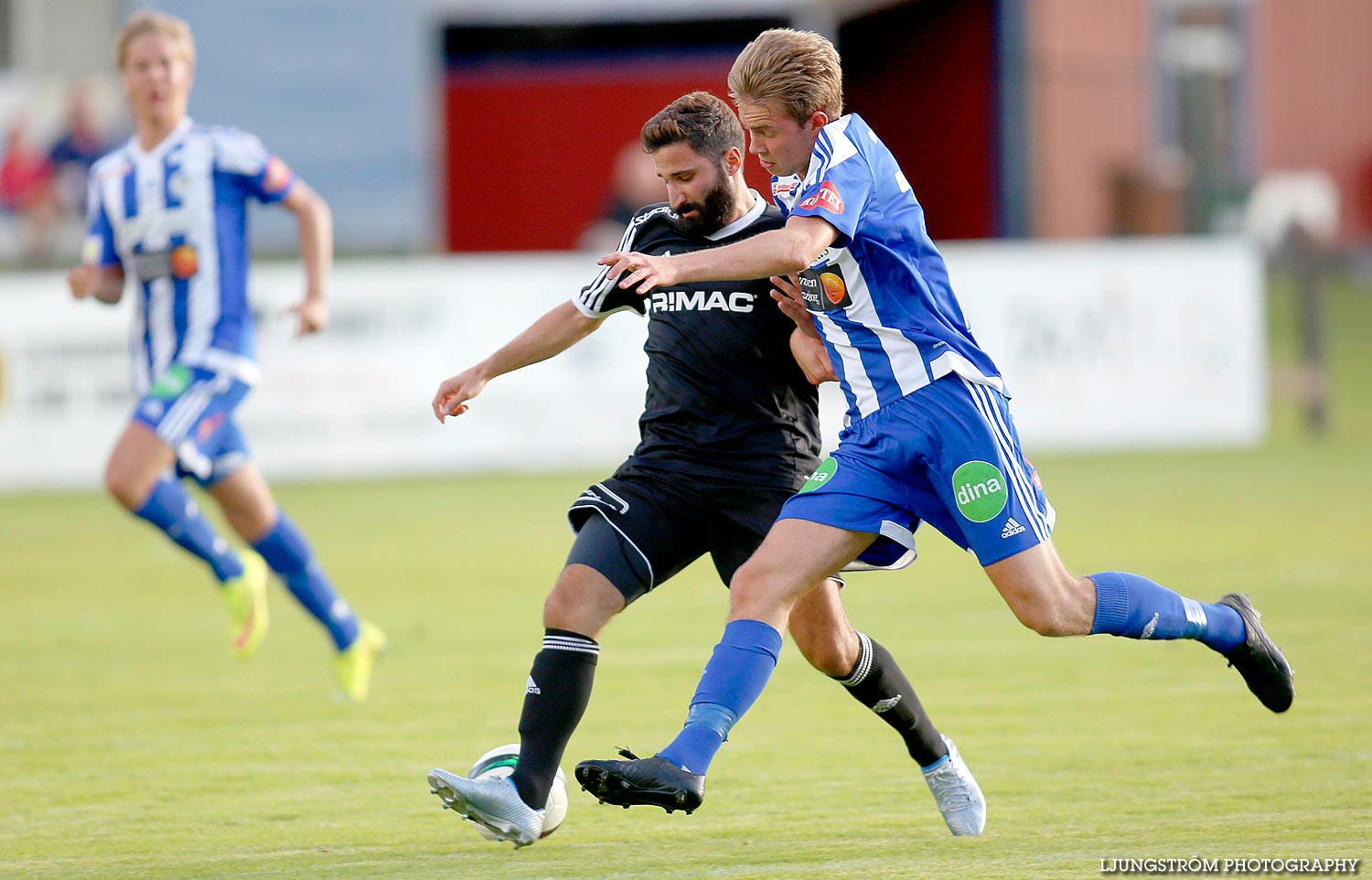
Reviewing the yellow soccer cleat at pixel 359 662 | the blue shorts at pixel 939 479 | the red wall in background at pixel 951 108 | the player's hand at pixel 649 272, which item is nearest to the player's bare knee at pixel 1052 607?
the blue shorts at pixel 939 479

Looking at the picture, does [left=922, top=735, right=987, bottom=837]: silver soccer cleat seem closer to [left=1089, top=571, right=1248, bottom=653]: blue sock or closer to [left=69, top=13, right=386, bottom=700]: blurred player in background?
[left=1089, top=571, right=1248, bottom=653]: blue sock

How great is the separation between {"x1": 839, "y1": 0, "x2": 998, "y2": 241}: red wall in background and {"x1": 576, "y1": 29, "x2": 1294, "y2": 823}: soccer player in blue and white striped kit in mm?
11736

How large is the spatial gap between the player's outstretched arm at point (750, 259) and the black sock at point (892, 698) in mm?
1173

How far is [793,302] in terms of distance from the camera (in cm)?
420

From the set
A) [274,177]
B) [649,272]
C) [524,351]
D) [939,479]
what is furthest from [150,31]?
[939,479]

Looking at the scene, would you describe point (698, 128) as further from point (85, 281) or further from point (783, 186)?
point (85, 281)

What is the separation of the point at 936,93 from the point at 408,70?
7737 mm

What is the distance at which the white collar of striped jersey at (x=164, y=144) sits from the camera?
21.3ft

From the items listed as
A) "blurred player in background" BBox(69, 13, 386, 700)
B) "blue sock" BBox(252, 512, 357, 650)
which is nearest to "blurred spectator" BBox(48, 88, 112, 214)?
"blurred player in background" BBox(69, 13, 386, 700)

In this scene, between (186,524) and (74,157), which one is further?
(74,157)

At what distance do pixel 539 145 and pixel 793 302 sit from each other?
69.1ft

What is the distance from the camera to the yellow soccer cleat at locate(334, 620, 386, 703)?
6.17 metres

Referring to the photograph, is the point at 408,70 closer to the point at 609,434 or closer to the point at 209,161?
the point at 609,434

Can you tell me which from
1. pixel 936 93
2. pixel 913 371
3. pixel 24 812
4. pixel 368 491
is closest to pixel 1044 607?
pixel 913 371
